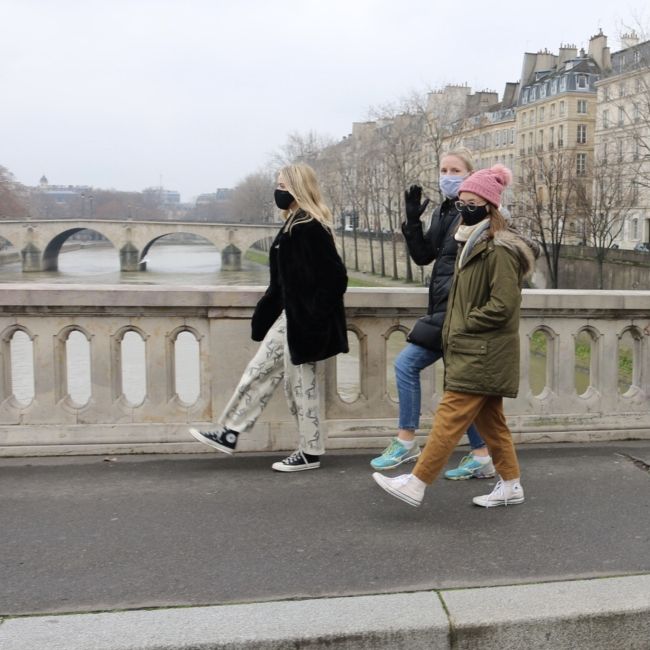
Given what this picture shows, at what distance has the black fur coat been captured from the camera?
4.56m

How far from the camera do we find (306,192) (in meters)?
4.59

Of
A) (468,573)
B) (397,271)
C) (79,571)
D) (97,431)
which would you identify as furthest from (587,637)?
(397,271)

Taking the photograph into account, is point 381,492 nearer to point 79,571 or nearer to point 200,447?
point 200,447

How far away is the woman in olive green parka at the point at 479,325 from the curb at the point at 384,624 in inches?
33.0

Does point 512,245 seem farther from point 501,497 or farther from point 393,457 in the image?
point 393,457

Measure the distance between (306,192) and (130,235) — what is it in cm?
7945

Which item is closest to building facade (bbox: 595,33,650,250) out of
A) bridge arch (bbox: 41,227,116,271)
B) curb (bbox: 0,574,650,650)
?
curb (bbox: 0,574,650,650)

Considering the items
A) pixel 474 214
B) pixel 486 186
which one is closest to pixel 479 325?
pixel 474 214

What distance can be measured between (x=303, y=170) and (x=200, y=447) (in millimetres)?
1738

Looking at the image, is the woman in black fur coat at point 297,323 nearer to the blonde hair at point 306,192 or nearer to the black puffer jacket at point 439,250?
the blonde hair at point 306,192

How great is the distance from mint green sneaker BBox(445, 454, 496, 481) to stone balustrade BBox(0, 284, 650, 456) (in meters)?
0.73

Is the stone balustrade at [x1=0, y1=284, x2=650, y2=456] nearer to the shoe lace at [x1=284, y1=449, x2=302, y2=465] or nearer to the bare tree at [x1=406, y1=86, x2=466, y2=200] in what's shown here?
the shoe lace at [x1=284, y1=449, x2=302, y2=465]

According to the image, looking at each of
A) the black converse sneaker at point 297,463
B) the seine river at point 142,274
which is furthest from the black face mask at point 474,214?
the seine river at point 142,274

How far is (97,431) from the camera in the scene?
16.9 ft
